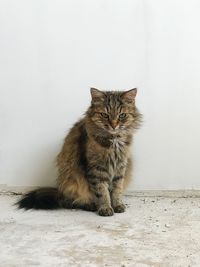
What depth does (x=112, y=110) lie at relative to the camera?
2.08 m

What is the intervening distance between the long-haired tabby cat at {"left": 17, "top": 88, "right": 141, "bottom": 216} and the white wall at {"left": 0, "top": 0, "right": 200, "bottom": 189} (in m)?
0.20

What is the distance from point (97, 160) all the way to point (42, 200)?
365 mm

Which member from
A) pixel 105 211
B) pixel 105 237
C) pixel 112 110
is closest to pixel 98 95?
pixel 112 110

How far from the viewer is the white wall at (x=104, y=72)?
7.55 feet

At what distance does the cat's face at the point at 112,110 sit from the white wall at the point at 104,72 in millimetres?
268

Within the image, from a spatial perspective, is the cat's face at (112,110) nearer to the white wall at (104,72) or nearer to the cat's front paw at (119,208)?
the white wall at (104,72)

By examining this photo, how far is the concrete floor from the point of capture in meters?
1.61

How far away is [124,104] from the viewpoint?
2111 mm

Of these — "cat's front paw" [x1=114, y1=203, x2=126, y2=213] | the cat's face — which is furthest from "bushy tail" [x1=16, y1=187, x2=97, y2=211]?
the cat's face

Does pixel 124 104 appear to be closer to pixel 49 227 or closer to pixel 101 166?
pixel 101 166

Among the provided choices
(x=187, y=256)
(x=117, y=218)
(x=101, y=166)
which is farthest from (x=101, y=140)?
(x=187, y=256)

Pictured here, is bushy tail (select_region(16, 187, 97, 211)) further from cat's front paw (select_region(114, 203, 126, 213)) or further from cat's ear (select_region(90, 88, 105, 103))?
cat's ear (select_region(90, 88, 105, 103))

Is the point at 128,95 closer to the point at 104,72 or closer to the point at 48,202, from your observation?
the point at 104,72

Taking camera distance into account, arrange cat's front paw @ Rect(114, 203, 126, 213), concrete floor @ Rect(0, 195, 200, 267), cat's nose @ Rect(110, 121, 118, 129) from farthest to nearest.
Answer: cat's front paw @ Rect(114, 203, 126, 213) → cat's nose @ Rect(110, 121, 118, 129) → concrete floor @ Rect(0, 195, 200, 267)
